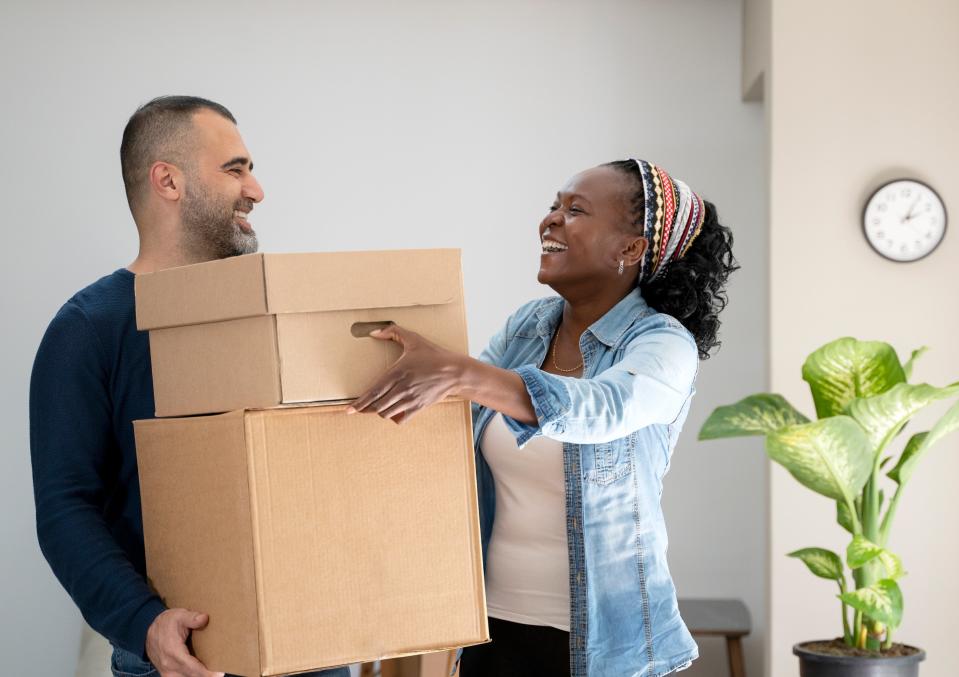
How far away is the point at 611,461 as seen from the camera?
1.59 m

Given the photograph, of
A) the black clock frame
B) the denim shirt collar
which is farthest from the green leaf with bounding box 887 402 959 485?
the denim shirt collar

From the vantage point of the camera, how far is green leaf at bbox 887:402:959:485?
2547mm

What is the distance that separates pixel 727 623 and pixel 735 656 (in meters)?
0.11

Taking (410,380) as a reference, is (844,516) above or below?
below

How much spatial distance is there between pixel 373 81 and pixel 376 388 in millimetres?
2972

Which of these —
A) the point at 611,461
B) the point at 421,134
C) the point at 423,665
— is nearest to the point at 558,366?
the point at 611,461

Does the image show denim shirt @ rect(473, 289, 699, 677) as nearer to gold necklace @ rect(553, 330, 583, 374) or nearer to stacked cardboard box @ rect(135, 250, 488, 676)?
gold necklace @ rect(553, 330, 583, 374)

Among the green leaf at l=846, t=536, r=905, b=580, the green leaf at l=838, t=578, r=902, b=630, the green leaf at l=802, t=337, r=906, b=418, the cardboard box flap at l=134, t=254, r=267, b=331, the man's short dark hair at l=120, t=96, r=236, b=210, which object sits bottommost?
the green leaf at l=838, t=578, r=902, b=630

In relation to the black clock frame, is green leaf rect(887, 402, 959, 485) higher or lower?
lower

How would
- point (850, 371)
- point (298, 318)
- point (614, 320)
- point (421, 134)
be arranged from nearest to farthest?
point (298, 318) < point (614, 320) < point (850, 371) < point (421, 134)

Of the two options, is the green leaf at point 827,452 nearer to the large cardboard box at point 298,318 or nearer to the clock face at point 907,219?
the clock face at point 907,219

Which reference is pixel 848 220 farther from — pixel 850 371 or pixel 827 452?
pixel 827 452

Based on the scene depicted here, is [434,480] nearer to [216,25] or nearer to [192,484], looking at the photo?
[192,484]

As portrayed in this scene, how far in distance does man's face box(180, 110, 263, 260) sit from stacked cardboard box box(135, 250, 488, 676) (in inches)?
11.7
